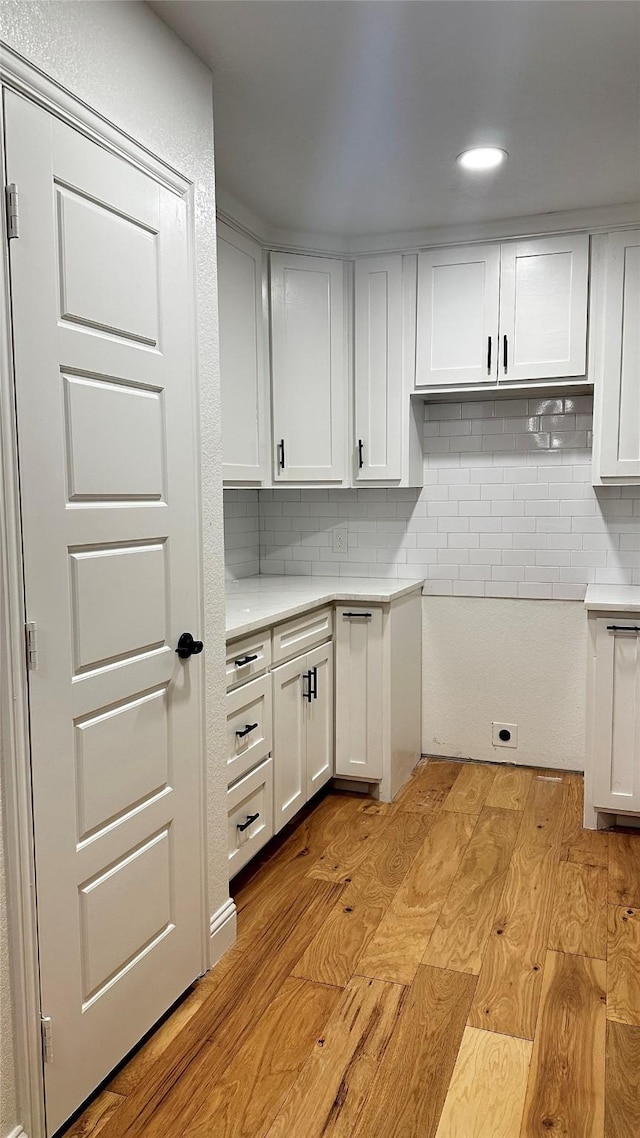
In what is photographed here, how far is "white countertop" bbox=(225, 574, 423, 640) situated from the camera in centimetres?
274

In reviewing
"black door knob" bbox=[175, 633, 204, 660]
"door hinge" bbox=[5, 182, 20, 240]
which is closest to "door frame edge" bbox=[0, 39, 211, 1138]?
"door hinge" bbox=[5, 182, 20, 240]

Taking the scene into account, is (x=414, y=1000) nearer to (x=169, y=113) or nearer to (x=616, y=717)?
(x=616, y=717)

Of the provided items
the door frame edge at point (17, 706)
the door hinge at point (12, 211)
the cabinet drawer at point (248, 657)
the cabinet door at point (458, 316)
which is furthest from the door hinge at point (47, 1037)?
the cabinet door at point (458, 316)

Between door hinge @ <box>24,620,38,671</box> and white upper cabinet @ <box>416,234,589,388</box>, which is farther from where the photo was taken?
white upper cabinet @ <box>416,234,589,388</box>

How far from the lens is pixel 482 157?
2.75 metres

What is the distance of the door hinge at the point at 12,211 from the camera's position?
145cm

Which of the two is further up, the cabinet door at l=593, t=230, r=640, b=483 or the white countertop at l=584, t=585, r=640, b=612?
the cabinet door at l=593, t=230, r=640, b=483

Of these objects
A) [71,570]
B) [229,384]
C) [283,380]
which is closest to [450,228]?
[283,380]

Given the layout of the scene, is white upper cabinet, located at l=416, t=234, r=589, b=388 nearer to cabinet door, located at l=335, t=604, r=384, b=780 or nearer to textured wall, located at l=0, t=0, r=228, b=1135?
cabinet door, located at l=335, t=604, r=384, b=780

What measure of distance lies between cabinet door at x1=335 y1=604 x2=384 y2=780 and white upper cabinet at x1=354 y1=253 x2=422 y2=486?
688 mm

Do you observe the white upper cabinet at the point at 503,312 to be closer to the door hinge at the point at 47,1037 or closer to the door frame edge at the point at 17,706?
the door frame edge at the point at 17,706

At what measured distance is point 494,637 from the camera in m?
3.87

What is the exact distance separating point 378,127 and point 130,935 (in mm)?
2435

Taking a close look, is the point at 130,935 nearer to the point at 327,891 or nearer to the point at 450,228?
the point at 327,891
